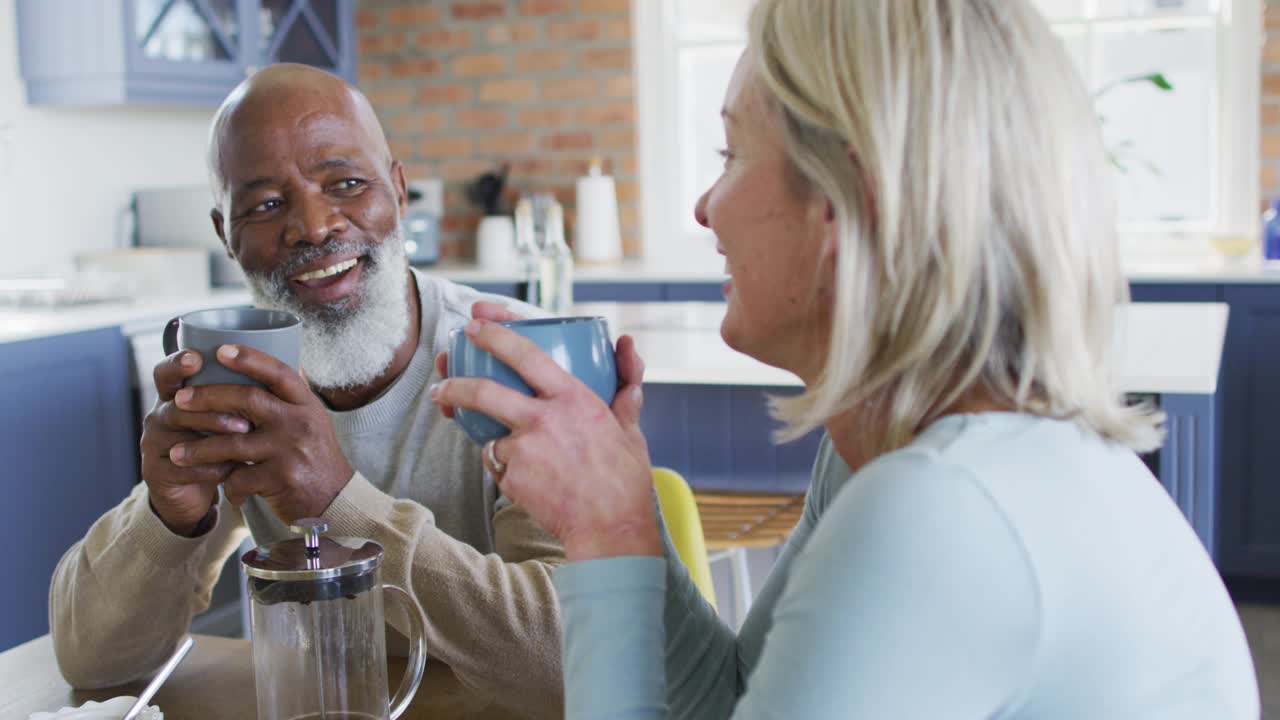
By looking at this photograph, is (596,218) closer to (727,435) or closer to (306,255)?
(727,435)

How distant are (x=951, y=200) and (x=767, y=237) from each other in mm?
124

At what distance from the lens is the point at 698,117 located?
495 cm

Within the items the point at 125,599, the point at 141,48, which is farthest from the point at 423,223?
the point at 125,599

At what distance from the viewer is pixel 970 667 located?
0.63 m

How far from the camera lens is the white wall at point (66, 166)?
391cm

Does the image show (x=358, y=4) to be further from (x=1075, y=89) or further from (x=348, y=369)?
(x=1075, y=89)

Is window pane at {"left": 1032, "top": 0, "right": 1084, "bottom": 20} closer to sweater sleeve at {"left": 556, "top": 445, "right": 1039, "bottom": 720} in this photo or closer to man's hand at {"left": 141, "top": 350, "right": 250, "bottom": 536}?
man's hand at {"left": 141, "top": 350, "right": 250, "bottom": 536}

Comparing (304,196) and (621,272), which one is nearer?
(304,196)

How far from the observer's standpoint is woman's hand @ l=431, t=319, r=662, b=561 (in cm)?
78

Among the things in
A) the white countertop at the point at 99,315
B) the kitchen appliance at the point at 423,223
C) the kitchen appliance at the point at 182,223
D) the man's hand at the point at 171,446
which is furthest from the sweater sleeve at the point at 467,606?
the kitchen appliance at the point at 423,223

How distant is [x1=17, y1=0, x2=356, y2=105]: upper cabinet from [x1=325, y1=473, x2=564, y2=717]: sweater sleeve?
3.17m

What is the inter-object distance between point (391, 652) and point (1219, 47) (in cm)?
395

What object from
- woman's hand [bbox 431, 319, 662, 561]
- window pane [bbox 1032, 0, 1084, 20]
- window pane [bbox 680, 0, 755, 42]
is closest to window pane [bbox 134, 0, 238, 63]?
window pane [bbox 680, 0, 755, 42]

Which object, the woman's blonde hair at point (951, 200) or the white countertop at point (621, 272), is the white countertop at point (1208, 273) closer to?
the white countertop at point (621, 272)
